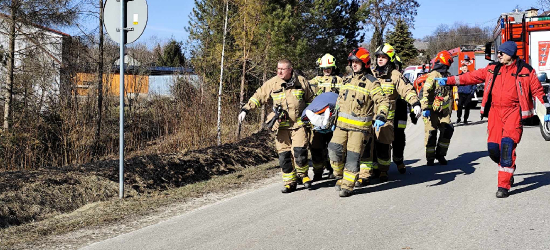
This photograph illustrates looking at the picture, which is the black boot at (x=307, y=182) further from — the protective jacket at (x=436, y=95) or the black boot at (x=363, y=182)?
the protective jacket at (x=436, y=95)

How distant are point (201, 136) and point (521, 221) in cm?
935

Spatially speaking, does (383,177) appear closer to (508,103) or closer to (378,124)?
(378,124)

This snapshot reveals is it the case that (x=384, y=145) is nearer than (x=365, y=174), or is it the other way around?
(x=365, y=174)

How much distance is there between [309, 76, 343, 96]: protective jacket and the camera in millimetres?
8656

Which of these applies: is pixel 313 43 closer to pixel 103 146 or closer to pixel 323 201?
pixel 103 146

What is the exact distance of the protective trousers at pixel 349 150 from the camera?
7.29m

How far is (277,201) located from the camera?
23.8ft

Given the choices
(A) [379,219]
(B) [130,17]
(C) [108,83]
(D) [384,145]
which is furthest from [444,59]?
(C) [108,83]

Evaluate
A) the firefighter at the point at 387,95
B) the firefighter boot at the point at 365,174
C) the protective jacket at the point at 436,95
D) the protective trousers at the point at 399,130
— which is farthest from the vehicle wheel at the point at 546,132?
the firefighter boot at the point at 365,174

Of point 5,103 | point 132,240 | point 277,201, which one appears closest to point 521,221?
point 277,201

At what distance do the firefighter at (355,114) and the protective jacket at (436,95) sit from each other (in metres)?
2.72

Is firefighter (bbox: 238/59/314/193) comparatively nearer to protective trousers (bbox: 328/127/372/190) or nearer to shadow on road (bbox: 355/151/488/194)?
protective trousers (bbox: 328/127/372/190)

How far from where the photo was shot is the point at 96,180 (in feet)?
26.8

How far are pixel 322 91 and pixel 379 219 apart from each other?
10.5 ft
